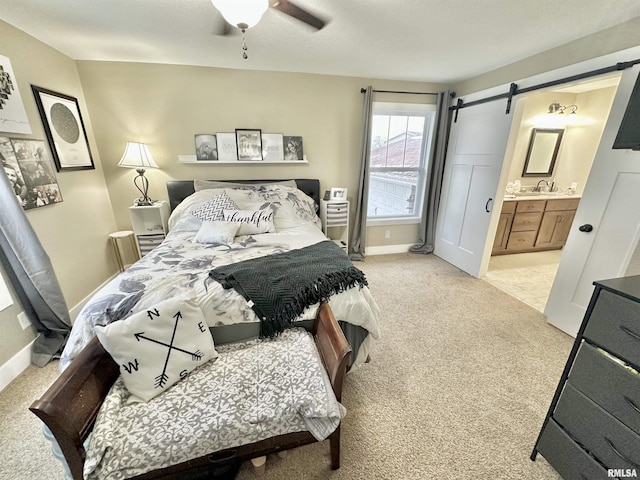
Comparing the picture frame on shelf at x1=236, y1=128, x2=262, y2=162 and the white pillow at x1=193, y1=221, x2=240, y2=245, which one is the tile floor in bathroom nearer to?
the white pillow at x1=193, y1=221, x2=240, y2=245

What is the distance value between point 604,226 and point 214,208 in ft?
10.9

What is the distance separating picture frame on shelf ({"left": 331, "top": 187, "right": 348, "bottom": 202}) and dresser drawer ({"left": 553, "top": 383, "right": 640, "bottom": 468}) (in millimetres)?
2665

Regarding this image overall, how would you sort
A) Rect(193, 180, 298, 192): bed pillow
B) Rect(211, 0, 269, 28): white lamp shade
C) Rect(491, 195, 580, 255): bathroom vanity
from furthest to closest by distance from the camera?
Rect(491, 195, 580, 255): bathroom vanity < Rect(193, 180, 298, 192): bed pillow < Rect(211, 0, 269, 28): white lamp shade

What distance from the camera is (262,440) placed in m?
1.06

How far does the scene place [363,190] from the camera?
11.3ft

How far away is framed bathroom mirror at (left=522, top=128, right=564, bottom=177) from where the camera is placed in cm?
A: 370

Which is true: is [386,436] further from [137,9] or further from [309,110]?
[309,110]

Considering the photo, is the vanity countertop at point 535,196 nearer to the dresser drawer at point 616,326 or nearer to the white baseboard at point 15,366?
the dresser drawer at point 616,326

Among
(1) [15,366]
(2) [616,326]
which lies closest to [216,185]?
(1) [15,366]

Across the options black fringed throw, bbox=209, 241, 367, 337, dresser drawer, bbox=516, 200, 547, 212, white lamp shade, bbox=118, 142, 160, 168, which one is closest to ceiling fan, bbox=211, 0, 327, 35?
black fringed throw, bbox=209, 241, 367, 337

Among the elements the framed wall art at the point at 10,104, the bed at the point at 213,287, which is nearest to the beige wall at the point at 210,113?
the bed at the point at 213,287

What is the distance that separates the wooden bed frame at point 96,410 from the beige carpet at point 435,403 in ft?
0.81

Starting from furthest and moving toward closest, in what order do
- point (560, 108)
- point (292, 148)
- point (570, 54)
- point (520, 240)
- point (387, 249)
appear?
1. point (387, 249)
2. point (520, 240)
3. point (560, 108)
4. point (292, 148)
5. point (570, 54)

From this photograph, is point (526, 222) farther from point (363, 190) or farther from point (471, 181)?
point (363, 190)
